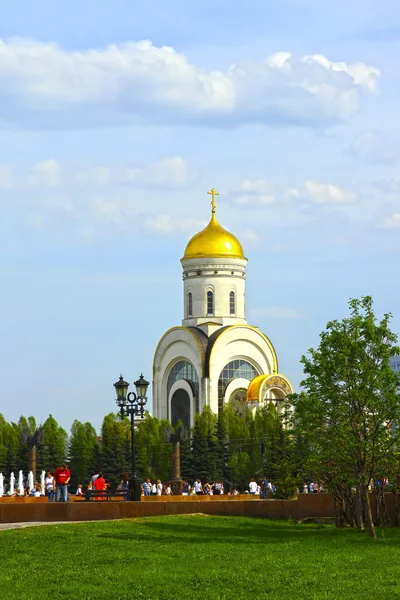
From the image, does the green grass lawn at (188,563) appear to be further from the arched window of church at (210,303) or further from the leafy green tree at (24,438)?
the arched window of church at (210,303)

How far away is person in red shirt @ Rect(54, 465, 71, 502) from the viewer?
85.7 ft

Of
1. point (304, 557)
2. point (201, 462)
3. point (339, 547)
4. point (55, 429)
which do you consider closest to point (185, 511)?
point (339, 547)

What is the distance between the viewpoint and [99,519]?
78.8 ft

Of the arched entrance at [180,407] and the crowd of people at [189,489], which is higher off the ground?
the arched entrance at [180,407]

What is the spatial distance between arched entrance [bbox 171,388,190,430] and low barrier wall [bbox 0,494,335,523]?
41.1 meters

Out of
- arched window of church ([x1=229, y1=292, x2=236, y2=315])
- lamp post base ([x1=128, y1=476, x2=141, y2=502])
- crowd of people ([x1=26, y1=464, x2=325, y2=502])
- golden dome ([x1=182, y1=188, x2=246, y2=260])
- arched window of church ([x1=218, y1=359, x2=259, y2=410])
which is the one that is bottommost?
lamp post base ([x1=128, y1=476, x2=141, y2=502])

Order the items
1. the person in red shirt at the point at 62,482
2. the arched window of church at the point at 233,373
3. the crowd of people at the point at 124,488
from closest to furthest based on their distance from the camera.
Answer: the person in red shirt at the point at 62,482, the crowd of people at the point at 124,488, the arched window of church at the point at 233,373

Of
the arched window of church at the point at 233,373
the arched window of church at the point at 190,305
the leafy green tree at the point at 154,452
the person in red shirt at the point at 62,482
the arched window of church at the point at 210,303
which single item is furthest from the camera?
the arched window of church at the point at 190,305

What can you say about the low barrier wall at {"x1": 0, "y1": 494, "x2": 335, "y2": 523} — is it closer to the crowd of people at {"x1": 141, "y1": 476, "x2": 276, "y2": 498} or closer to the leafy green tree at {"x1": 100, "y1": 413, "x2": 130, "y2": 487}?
the crowd of people at {"x1": 141, "y1": 476, "x2": 276, "y2": 498}

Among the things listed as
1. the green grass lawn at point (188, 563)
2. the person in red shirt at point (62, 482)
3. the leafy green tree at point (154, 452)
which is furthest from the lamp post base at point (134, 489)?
the leafy green tree at point (154, 452)

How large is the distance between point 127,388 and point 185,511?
157 inches

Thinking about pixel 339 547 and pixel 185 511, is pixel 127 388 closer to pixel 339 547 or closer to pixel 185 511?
pixel 185 511

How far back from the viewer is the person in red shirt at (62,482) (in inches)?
1028

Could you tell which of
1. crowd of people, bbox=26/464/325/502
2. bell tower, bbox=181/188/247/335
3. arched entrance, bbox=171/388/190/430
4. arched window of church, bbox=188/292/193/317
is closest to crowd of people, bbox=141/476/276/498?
crowd of people, bbox=26/464/325/502
